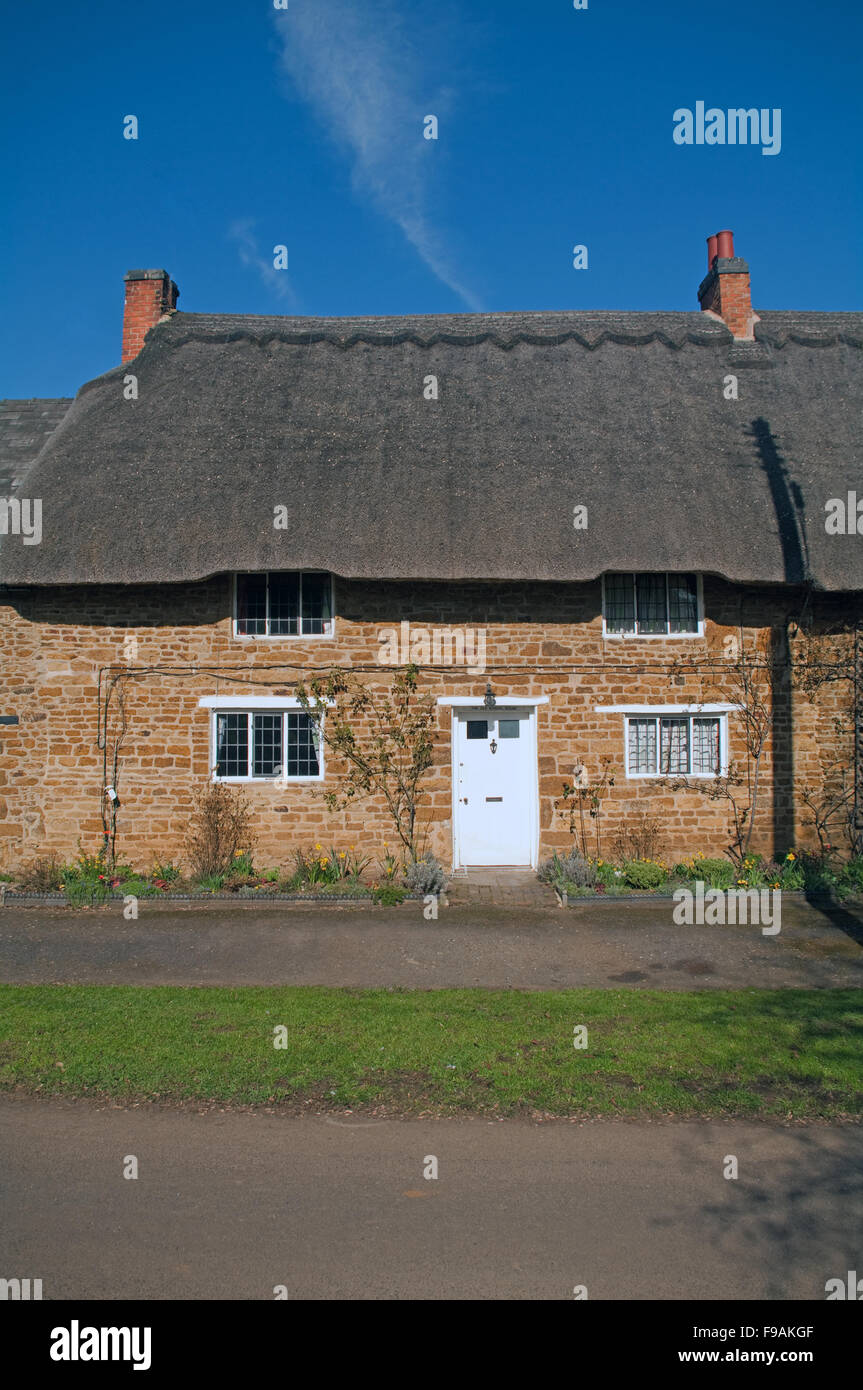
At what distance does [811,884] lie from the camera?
41.8 feet

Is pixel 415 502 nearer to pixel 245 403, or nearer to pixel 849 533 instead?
pixel 245 403

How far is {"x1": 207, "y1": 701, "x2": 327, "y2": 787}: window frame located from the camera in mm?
13391

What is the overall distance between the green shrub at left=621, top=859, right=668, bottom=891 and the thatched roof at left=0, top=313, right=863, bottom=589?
4.13 meters

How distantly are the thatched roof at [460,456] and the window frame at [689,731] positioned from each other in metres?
2.11

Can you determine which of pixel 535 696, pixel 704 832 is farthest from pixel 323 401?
pixel 704 832

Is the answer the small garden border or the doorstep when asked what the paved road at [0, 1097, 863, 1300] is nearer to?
the small garden border

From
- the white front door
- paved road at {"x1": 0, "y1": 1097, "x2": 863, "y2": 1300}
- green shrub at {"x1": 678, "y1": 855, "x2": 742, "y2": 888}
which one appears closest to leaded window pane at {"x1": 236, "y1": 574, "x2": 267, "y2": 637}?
the white front door

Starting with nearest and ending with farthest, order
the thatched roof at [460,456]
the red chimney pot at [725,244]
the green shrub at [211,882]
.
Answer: the green shrub at [211,882] → the thatched roof at [460,456] → the red chimney pot at [725,244]

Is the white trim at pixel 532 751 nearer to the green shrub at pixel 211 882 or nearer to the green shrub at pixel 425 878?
the green shrub at pixel 425 878

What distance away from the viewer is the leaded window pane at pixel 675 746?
538 inches

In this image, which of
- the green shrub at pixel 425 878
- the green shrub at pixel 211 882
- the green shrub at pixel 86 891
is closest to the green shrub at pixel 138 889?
the green shrub at pixel 86 891

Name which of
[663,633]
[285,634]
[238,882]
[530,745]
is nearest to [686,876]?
Answer: [530,745]

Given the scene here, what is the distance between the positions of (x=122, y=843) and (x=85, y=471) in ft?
18.6

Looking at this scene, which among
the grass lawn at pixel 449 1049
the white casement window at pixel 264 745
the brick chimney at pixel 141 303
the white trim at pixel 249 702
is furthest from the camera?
the brick chimney at pixel 141 303
